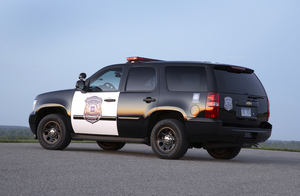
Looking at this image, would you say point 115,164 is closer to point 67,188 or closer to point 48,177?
point 48,177

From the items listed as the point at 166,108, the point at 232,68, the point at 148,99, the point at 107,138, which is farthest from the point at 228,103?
the point at 107,138

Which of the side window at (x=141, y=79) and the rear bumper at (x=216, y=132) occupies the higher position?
the side window at (x=141, y=79)

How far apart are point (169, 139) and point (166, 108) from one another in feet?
2.04

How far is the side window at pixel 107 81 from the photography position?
387 inches

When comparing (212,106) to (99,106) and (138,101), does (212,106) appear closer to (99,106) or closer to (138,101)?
(138,101)

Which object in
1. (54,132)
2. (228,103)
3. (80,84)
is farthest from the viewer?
(54,132)

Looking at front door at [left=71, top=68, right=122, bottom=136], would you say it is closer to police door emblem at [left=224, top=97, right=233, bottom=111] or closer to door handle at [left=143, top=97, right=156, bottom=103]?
door handle at [left=143, top=97, right=156, bottom=103]

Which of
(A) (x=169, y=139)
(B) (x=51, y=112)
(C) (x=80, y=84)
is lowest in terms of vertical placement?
(A) (x=169, y=139)

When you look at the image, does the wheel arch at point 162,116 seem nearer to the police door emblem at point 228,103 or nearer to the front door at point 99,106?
the front door at point 99,106

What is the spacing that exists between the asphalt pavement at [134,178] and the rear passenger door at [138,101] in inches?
39.0

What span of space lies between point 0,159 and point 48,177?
7.93 feet

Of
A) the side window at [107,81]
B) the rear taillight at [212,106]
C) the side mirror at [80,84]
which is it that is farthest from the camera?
the side mirror at [80,84]

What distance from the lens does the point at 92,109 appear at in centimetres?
982

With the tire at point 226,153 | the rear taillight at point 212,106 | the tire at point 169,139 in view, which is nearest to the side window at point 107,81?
the tire at point 169,139
